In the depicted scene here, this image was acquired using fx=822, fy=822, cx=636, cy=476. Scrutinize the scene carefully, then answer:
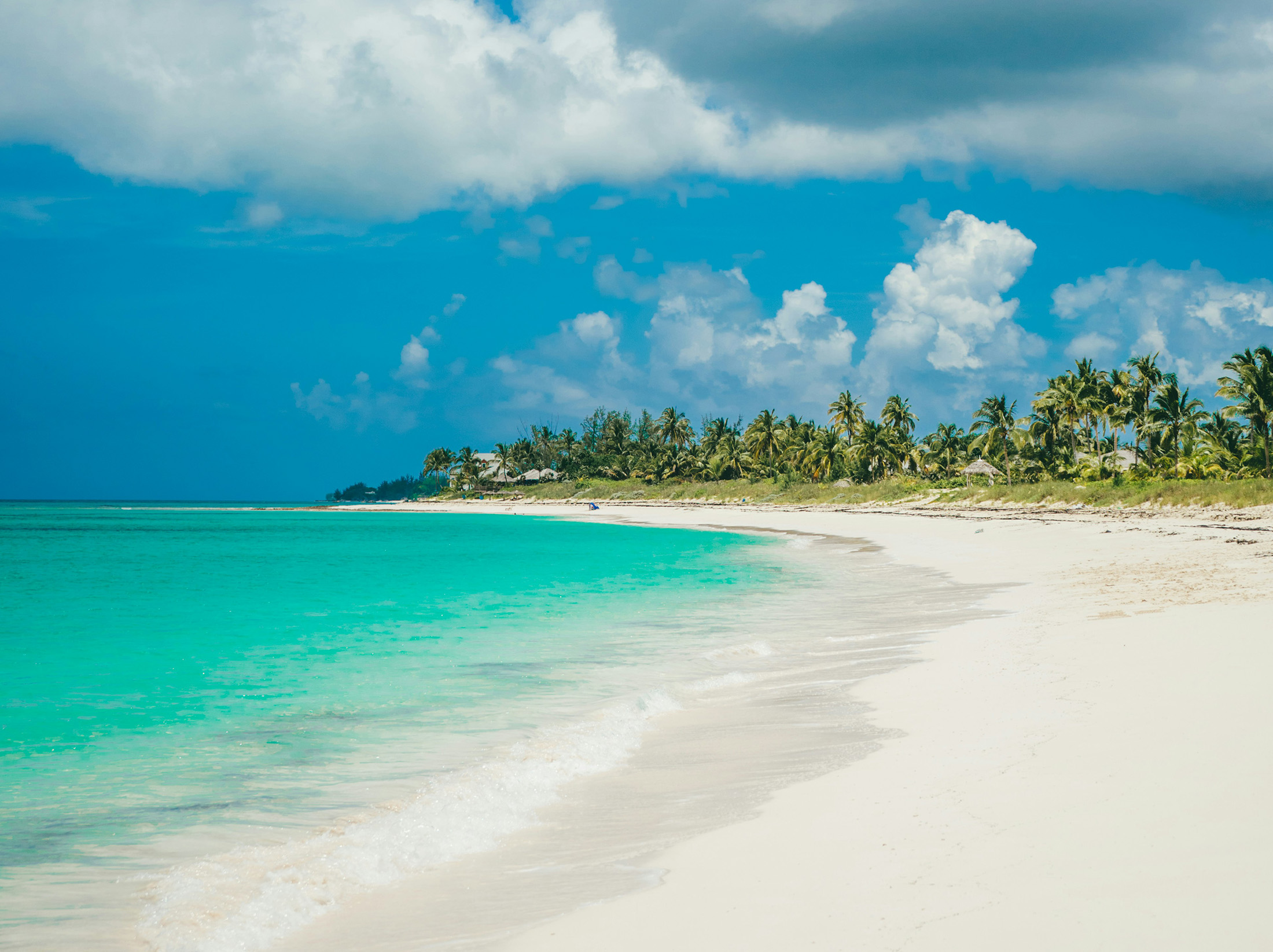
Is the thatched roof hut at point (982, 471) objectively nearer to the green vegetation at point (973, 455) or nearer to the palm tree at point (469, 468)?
the green vegetation at point (973, 455)

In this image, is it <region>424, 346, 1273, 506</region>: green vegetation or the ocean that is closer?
the ocean

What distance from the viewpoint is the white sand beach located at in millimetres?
3266

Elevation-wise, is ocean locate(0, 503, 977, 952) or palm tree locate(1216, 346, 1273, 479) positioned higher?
palm tree locate(1216, 346, 1273, 479)

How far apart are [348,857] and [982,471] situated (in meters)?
62.1

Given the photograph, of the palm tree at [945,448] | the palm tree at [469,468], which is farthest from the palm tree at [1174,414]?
the palm tree at [469,468]

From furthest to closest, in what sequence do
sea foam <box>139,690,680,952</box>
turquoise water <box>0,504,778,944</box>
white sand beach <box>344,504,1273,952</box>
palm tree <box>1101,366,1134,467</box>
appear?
palm tree <box>1101,366,1134,467</box>
turquoise water <box>0,504,778,944</box>
sea foam <box>139,690,680,952</box>
white sand beach <box>344,504,1273,952</box>

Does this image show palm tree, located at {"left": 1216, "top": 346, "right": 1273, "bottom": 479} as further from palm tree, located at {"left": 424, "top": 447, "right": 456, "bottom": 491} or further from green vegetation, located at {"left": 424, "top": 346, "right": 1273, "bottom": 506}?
palm tree, located at {"left": 424, "top": 447, "right": 456, "bottom": 491}

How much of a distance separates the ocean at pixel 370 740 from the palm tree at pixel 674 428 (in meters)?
84.1

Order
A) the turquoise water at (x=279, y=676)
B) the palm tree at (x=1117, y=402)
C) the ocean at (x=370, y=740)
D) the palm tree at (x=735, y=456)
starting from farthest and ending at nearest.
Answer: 1. the palm tree at (x=735, y=456)
2. the palm tree at (x=1117, y=402)
3. the turquoise water at (x=279, y=676)
4. the ocean at (x=370, y=740)

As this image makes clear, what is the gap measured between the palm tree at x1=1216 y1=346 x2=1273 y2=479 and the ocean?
3275 centimetres

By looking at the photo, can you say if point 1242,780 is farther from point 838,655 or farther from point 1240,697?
point 838,655

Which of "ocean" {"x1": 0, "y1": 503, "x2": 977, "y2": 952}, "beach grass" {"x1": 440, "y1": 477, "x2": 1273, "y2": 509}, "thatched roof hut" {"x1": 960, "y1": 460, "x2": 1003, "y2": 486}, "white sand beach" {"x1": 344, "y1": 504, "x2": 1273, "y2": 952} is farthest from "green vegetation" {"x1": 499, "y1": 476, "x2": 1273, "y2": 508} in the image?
"white sand beach" {"x1": 344, "y1": 504, "x2": 1273, "y2": 952}

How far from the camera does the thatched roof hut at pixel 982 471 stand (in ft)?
198

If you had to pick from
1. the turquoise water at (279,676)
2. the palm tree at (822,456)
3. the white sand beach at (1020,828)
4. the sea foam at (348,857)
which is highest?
the palm tree at (822,456)
